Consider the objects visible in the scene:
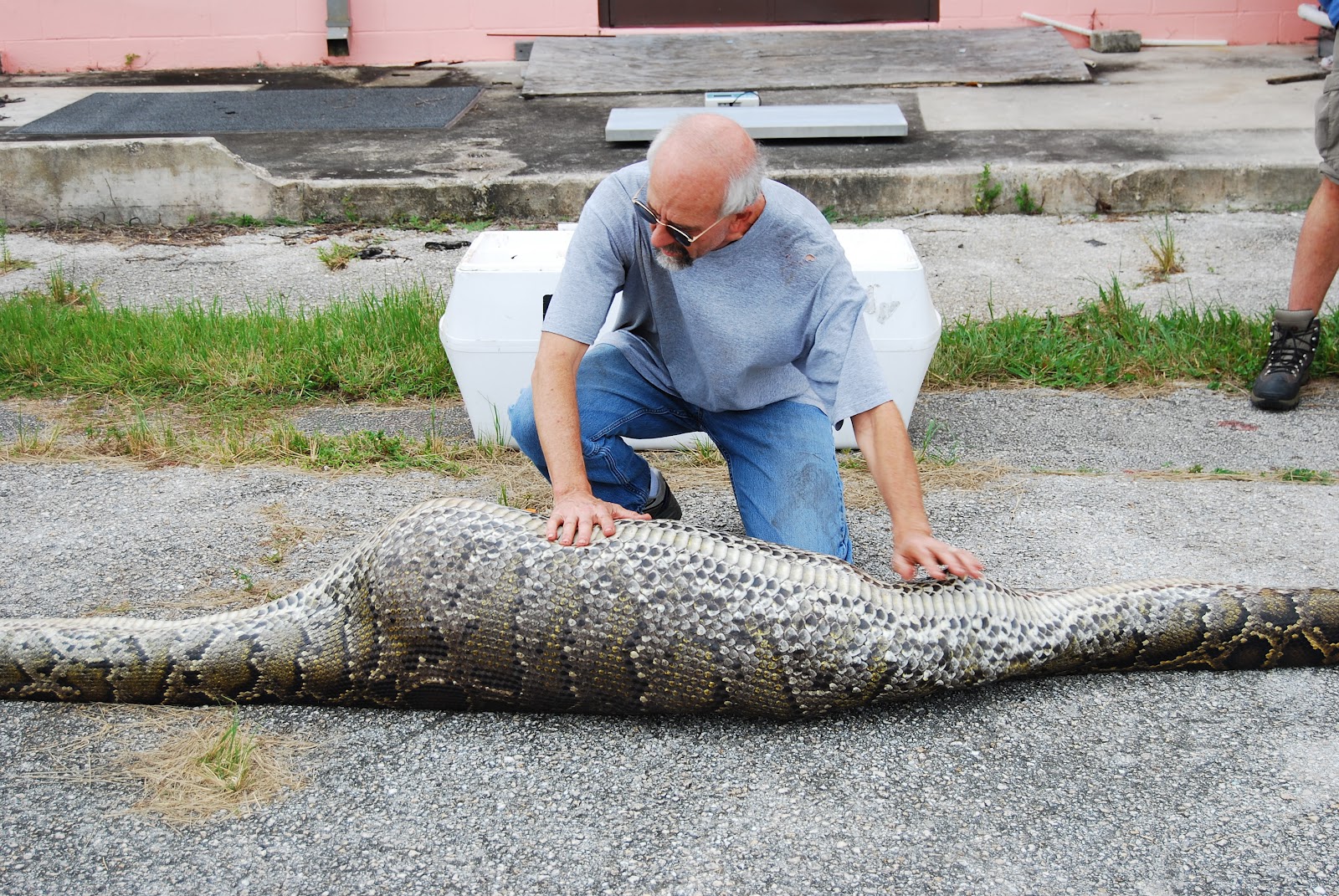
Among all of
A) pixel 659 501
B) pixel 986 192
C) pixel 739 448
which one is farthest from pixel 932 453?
pixel 986 192

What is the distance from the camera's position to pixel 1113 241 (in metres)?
7.30

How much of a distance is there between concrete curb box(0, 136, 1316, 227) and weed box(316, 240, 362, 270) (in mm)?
603

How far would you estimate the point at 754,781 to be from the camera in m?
3.16

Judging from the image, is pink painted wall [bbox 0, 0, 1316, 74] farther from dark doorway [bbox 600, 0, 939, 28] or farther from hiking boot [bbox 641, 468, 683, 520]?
hiking boot [bbox 641, 468, 683, 520]

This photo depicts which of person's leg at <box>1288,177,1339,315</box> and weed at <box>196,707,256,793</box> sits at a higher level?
person's leg at <box>1288,177,1339,315</box>

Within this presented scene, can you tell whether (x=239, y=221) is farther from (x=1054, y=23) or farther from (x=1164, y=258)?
(x=1054, y=23)

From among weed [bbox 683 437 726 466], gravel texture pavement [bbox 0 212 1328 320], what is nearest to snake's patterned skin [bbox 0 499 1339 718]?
weed [bbox 683 437 726 466]

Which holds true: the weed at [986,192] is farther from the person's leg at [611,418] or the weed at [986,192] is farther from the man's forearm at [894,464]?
the man's forearm at [894,464]

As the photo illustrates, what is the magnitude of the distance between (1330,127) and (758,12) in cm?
660

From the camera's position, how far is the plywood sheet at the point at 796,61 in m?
9.66

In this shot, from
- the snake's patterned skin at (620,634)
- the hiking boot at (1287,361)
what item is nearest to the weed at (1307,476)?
the hiking boot at (1287,361)

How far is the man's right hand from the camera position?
322 centimetres

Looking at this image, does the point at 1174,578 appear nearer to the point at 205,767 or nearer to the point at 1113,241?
the point at 205,767

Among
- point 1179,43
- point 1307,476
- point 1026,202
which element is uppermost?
point 1179,43
